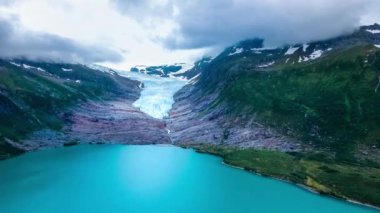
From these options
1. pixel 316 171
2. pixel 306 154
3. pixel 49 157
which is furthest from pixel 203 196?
pixel 49 157

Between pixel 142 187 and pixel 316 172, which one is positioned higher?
pixel 142 187

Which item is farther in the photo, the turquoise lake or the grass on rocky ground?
the grass on rocky ground

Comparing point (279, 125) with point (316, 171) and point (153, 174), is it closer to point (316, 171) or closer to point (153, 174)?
point (316, 171)

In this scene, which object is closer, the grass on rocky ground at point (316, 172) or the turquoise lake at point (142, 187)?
the turquoise lake at point (142, 187)
